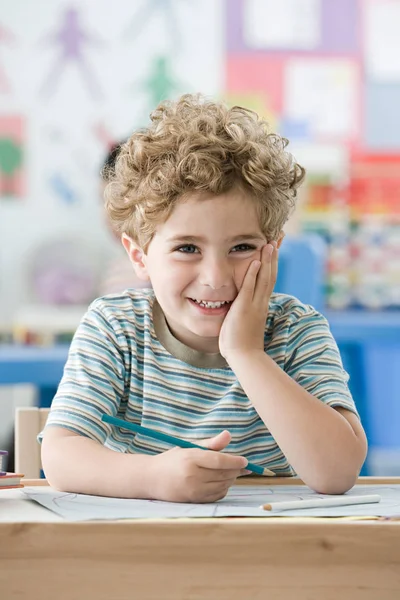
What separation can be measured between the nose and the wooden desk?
41 cm

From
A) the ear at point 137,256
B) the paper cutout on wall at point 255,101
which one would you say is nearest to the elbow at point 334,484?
the ear at point 137,256

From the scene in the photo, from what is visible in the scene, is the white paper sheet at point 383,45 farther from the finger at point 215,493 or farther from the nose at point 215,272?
the finger at point 215,493

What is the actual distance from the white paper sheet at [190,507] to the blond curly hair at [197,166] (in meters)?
0.33

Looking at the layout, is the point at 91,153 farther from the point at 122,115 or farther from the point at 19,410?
the point at 19,410

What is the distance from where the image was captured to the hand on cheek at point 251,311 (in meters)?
0.99

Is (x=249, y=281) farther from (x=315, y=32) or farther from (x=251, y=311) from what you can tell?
(x=315, y=32)

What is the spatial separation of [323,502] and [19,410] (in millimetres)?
474

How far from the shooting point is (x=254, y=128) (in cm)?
111

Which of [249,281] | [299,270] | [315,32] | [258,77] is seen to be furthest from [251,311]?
[315,32]

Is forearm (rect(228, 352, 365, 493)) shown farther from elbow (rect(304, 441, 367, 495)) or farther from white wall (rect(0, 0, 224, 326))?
white wall (rect(0, 0, 224, 326))

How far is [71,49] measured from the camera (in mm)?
4098

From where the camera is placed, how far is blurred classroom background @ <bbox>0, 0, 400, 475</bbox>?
4.06 m

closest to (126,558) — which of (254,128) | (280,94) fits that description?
(254,128)

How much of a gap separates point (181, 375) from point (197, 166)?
0.24 m
